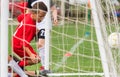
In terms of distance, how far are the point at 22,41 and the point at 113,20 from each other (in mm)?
1352

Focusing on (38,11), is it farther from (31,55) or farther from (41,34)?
(41,34)

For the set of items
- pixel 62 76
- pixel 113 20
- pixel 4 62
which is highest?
pixel 113 20

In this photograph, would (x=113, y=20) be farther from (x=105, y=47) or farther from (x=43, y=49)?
(x=43, y=49)

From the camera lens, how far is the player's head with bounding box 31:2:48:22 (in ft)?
15.8

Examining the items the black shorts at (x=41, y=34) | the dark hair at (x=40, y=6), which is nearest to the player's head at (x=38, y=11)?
the dark hair at (x=40, y=6)

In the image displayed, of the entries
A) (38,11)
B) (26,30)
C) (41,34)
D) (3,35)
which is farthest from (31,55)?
(3,35)

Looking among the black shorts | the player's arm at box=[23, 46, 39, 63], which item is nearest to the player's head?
the player's arm at box=[23, 46, 39, 63]

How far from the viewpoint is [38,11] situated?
15.9ft

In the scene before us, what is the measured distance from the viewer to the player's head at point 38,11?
4.80m

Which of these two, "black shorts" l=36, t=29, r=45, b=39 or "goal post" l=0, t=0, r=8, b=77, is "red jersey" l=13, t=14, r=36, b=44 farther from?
"goal post" l=0, t=0, r=8, b=77

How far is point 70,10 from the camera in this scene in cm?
674

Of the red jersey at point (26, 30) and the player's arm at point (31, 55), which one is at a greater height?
the red jersey at point (26, 30)

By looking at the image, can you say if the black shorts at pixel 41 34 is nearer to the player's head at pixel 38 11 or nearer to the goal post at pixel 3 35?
the player's head at pixel 38 11

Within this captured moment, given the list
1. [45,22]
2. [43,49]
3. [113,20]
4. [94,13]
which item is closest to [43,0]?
[45,22]
